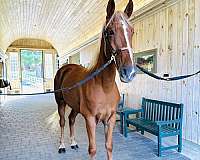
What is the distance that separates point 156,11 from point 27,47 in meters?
12.4

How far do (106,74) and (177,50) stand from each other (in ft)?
5.65

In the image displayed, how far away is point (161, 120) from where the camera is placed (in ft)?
11.4

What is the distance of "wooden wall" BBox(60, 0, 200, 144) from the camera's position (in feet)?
9.39

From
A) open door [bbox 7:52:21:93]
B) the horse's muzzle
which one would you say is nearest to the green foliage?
open door [bbox 7:52:21:93]

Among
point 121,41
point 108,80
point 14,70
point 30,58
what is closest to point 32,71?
point 30,58

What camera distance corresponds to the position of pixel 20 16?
7000 mm

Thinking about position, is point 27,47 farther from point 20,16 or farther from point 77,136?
point 77,136

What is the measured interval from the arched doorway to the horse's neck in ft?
44.0

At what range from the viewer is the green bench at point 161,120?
3025 mm

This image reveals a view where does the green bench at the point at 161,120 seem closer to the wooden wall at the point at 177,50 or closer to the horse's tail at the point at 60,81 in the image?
the wooden wall at the point at 177,50

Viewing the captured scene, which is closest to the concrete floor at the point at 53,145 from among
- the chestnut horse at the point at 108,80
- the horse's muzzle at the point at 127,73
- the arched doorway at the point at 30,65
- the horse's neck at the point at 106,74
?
the chestnut horse at the point at 108,80

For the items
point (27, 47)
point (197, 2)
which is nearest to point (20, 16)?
point (197, 2)

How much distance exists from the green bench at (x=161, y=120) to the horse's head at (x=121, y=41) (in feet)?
5.75

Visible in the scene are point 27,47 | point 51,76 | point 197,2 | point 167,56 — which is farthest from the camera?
point 51,76
